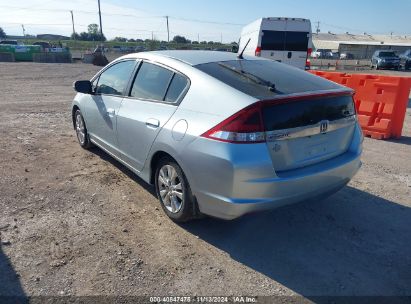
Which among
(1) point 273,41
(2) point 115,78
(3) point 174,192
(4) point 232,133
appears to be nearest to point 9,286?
(3) point 174,192

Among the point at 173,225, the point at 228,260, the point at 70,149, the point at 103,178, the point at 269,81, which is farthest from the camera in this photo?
the point at 70,149

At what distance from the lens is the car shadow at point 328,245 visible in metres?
2.90

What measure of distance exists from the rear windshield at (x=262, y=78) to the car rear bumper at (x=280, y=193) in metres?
0.73

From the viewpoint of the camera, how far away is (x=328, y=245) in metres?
3.41

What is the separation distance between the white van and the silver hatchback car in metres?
9.15

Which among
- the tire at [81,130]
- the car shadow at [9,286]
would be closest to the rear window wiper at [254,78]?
the car shadow at [9,286]

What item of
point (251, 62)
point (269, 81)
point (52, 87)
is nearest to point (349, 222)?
point (269, 81)

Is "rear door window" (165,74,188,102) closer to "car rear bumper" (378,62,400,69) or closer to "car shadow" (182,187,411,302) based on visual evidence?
"car shadow" (182,187,411,302)

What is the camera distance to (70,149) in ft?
20.2

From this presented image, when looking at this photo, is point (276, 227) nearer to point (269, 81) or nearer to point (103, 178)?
point (269, 81)

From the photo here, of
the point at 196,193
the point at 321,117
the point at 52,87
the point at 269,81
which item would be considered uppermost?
the point at 269,81

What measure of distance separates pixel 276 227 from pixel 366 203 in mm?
1358

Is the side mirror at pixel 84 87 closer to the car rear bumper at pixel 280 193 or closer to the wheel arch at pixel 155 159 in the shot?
the wheel arch at pixel 155 159

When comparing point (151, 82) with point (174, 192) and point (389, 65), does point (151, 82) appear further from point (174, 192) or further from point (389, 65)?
point (389, 65)
